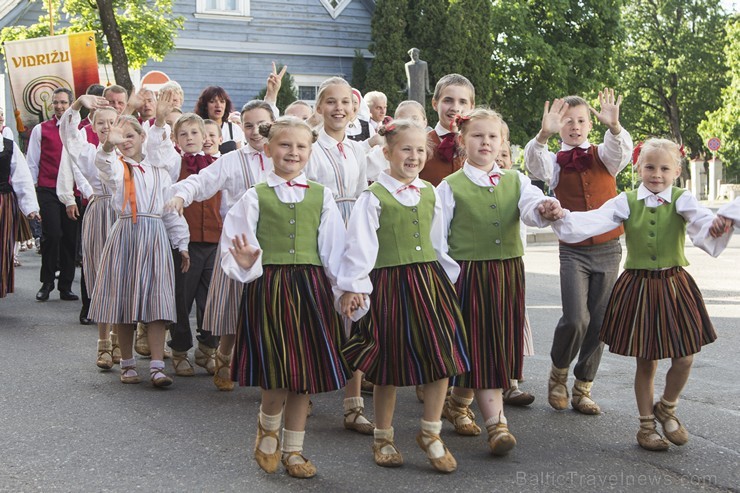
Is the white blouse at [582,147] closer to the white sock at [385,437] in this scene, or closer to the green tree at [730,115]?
the white sock at [385,437]

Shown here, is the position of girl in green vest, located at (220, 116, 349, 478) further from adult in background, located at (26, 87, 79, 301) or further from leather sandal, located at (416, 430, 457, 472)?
adult in background, located at (26, 87, 79, 301)

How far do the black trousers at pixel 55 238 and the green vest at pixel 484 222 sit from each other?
692cm

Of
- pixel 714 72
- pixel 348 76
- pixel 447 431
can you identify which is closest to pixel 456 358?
pixel 447 431

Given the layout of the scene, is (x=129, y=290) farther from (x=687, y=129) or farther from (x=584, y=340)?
(x=687, y=129)

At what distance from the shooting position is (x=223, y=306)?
270 inches

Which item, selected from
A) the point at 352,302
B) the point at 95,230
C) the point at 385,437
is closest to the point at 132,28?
the point at 95,230

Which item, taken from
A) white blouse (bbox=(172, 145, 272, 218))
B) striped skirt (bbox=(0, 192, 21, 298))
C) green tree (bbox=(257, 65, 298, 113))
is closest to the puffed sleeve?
white blouse (bbox=(172, 145, 272, 218))

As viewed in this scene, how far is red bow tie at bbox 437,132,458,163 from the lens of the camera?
260 inches

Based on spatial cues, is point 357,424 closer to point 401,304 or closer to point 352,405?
point 352,405

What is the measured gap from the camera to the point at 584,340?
20.7 feet

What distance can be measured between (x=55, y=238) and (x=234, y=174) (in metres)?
5.15

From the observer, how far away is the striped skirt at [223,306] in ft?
22.4

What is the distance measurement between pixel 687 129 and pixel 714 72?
377cm

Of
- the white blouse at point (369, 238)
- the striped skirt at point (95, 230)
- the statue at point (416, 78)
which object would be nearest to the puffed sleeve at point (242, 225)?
the white blouse at point (369, 238)
